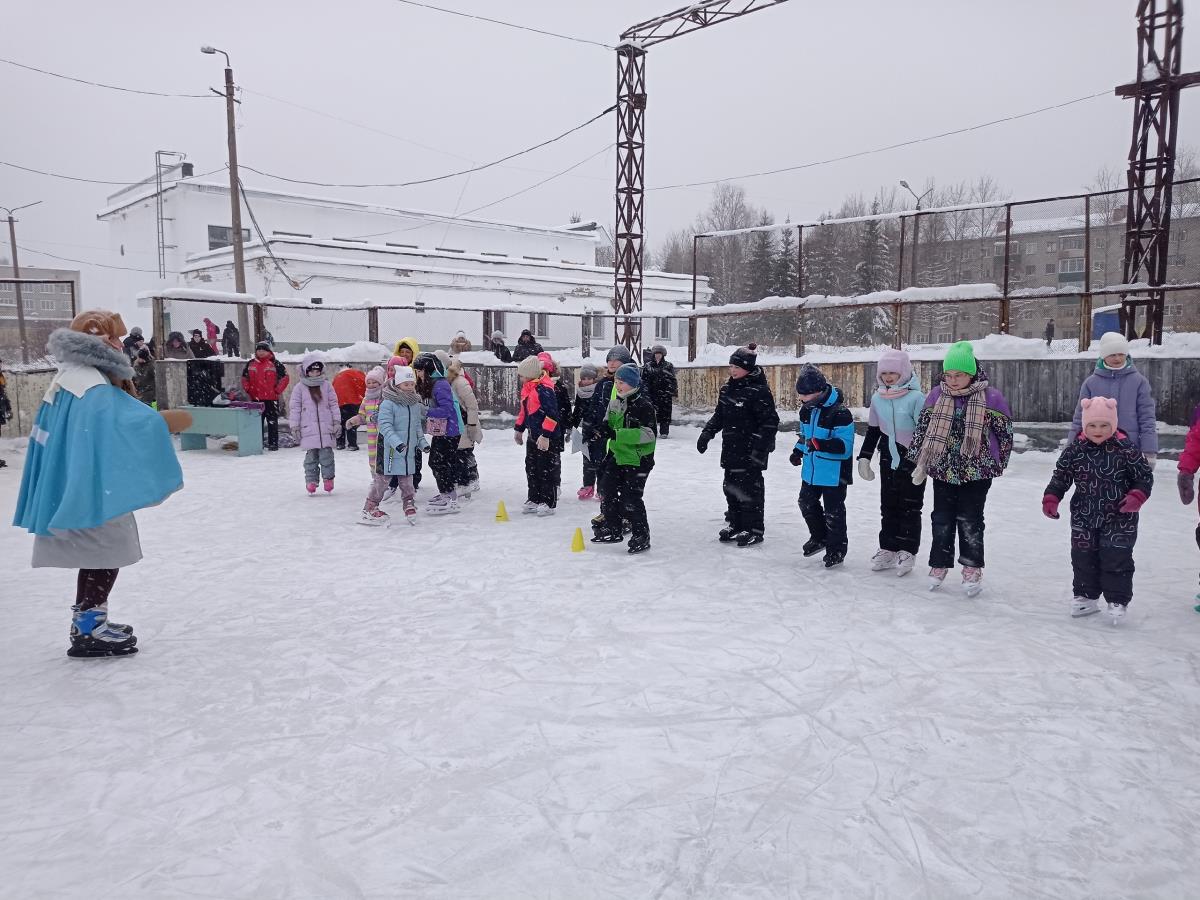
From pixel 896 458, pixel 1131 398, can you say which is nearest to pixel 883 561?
pixel 896 458

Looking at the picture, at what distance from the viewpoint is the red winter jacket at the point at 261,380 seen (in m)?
12.5

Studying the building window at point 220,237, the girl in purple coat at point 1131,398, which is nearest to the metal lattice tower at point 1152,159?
the girl in purple coat at point 1131,398

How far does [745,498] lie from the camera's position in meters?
6.54

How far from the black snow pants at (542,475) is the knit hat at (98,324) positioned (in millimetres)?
4230

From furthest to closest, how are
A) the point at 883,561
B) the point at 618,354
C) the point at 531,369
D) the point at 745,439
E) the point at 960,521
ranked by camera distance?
the point at 531,369 < the point at 618,354 < the point at 745,439 < the point at 883,561 < the point at 960,521

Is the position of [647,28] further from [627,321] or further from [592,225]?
[592,225]

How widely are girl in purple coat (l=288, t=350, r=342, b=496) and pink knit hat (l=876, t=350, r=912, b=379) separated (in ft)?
20.1

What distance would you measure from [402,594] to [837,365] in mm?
9515

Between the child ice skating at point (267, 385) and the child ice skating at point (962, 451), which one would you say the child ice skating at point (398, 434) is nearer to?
the child ice skating at point (962, 451)

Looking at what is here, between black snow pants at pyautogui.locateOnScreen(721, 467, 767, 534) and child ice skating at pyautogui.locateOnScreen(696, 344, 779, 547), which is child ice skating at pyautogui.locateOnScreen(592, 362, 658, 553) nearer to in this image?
child ice skating at pyautogui.locateOnScreen(696, 344, 779, 547)

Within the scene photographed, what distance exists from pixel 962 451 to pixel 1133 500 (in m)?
0.93

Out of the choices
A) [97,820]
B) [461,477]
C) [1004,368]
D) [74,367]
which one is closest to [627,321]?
[1004,368]

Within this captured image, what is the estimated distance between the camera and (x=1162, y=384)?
398 inches

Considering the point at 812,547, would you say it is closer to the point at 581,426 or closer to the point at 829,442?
the point at 829,442
